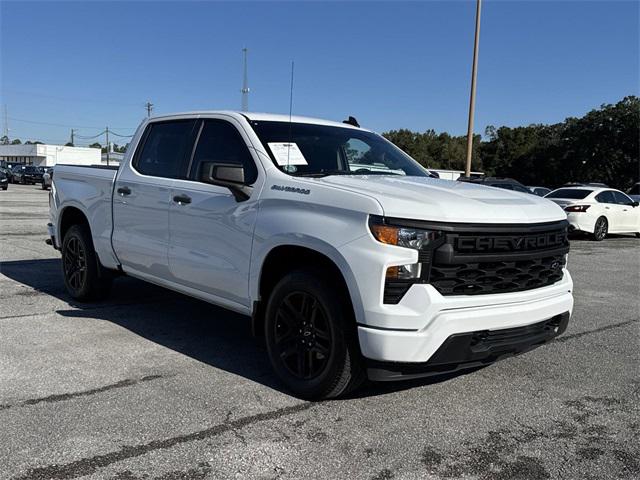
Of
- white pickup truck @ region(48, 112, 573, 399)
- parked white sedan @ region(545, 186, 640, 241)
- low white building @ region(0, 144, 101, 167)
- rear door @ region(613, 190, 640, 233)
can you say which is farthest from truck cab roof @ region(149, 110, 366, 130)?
low white building @ region(0, 144, 101, 167)

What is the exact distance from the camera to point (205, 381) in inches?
169

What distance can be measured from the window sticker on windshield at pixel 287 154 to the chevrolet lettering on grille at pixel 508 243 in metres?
1.50

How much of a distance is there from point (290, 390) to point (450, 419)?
3.47ft

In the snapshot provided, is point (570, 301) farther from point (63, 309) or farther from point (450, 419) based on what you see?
point (63, 309)

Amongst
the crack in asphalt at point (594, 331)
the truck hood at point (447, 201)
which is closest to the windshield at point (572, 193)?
the crack in asphalt at point (594, 331)

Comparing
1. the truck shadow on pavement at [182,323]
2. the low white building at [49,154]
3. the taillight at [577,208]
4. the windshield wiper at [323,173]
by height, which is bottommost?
the truck shadow on pavement at [182,323]

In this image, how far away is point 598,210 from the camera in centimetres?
1681

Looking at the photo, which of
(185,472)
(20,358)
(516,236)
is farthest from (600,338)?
(20,358)

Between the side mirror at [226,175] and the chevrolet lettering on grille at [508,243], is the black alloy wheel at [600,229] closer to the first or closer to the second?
the chevrolet lettering on grille at [508,243]

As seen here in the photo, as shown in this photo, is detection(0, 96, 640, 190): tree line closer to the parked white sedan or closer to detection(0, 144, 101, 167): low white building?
the parked white sedan

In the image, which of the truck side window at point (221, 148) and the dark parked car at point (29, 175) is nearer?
the truck side window at point (221, 148)

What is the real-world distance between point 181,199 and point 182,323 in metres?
1.51

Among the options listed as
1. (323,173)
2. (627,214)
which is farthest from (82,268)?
(627,214)

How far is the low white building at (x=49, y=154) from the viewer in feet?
331
